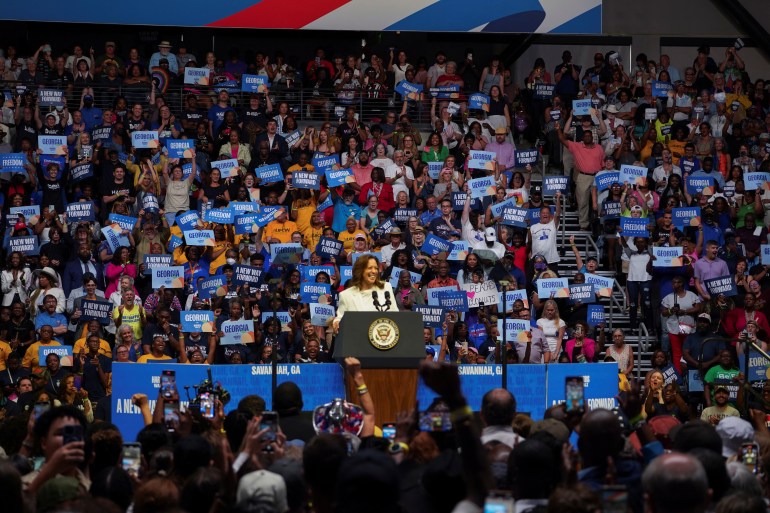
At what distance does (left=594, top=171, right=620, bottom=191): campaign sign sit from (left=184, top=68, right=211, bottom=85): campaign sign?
245 inches

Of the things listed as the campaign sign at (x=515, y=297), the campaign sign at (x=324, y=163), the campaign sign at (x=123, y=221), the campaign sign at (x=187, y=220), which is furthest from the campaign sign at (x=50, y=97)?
the campaign sign at (x=515, y=297)

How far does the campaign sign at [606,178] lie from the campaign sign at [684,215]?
3.15 ft

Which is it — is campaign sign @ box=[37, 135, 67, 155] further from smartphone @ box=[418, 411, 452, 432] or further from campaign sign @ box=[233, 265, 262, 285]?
smartphone @ box=[418, 411, 452, 432]

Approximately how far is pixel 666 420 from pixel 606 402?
3.22 m

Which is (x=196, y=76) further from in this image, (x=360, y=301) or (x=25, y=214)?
(x=360, y=301)

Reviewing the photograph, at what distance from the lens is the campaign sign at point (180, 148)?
17281 millimetres

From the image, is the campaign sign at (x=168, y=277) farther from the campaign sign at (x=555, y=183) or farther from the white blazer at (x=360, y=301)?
the white blazer at (x=360, y=301)

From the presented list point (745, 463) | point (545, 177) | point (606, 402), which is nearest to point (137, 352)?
point (606, 402)

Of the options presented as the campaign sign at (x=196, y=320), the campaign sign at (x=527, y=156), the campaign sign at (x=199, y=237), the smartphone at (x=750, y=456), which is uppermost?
the campaign sign at (x=527, y=156)

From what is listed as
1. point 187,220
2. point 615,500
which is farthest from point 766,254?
point 615,500

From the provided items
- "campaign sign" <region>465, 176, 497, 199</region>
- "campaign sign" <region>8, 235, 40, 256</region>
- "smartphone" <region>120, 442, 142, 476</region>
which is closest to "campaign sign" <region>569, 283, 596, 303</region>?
"campaign sign" <region>465, 176, 497, 199</region>

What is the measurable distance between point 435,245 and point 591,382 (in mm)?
5166

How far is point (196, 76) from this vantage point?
63.8ft

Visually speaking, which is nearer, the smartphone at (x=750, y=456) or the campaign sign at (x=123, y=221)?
the smartphone at (x=750, y=456)
